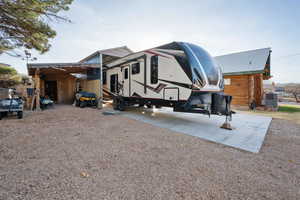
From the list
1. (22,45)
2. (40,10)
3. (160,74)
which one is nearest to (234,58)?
(160,74)

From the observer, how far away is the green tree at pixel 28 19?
5.19 meters

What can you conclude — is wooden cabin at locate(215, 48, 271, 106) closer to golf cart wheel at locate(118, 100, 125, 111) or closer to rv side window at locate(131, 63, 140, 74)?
rv side window at locate(131, 63, 140, 74)

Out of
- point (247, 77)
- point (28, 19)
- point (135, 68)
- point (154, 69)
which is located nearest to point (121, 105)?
point (135, 68)

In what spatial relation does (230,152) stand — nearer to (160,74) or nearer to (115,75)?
(160,74)

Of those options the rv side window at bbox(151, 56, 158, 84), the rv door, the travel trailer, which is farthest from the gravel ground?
the rv door

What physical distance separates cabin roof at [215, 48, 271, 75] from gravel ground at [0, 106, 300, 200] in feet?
25.8

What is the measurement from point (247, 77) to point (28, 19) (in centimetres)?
1400

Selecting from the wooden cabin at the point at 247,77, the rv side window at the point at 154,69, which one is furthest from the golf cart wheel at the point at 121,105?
the wooden cabin at the point at 247,77

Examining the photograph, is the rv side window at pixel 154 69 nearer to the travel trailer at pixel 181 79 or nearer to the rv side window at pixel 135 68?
the travel trailer at pixel 181 79

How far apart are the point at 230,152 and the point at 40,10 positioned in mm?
8550

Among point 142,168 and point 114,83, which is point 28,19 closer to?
point 114,83

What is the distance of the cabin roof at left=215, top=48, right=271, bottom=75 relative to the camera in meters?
10.0

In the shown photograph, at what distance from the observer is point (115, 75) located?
8883mm

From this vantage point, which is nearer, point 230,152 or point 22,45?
point 230,152
